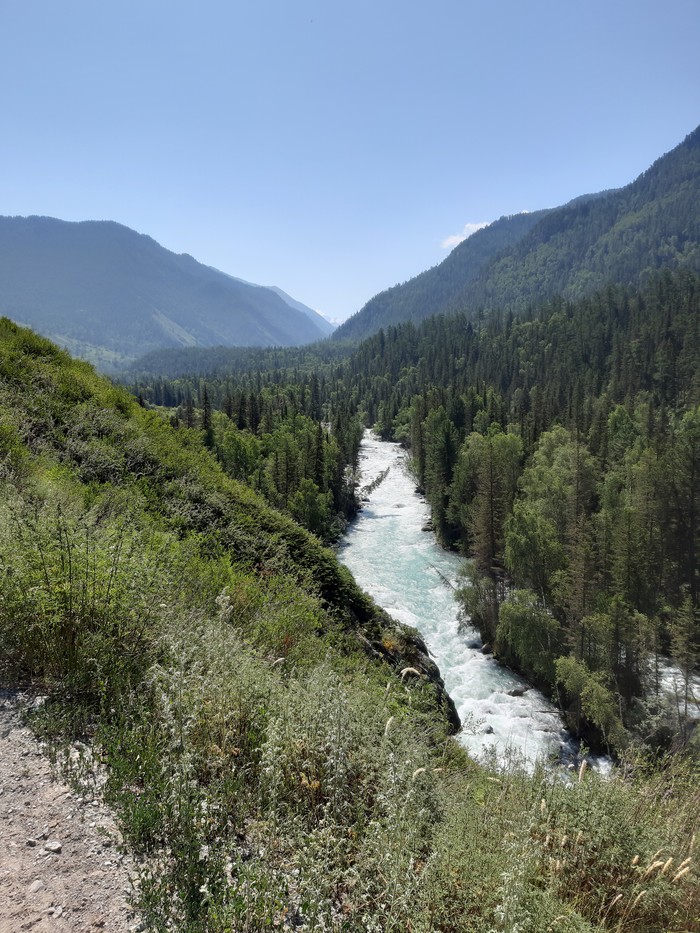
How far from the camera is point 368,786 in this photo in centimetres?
392

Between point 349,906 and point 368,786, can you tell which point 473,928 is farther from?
point 368,786

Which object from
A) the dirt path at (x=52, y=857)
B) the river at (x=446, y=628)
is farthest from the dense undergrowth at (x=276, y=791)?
the river at (x=446, y=628)

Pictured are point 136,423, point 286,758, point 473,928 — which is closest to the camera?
point 473,928

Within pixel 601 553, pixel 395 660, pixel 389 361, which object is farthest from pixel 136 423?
pixel 389 361

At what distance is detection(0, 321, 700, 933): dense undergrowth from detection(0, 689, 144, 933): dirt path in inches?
6.5

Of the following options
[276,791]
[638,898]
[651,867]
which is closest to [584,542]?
[651,867]

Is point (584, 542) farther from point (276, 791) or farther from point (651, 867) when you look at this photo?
point (276, 791)

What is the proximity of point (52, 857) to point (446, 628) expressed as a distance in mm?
28662

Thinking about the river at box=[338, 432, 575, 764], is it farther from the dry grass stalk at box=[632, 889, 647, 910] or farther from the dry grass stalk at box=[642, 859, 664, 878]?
the dry grass stalk at box=[632, 889, 647, 910]

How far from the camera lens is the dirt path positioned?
251cm

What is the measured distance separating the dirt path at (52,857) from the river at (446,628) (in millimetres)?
4587

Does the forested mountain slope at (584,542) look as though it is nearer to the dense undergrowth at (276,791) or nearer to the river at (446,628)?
the river at (446,628)

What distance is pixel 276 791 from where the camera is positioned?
3.43m

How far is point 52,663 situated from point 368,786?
2910 mm
